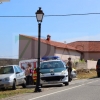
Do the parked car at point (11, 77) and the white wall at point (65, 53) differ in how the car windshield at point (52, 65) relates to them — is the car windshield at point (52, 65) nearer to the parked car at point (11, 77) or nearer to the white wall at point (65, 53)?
the parked car at point (11, 77)

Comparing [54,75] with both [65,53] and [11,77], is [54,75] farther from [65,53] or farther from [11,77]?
[65,53]

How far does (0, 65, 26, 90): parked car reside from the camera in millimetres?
18078

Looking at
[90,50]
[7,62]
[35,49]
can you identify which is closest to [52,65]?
[7,62]

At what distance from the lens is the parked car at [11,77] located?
1808 centimetres

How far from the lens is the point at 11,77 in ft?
59.9

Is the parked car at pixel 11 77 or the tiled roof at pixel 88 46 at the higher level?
the tiled roof at pixel 88 46

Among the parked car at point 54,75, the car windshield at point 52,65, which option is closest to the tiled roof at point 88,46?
the car windshield at point 52,65

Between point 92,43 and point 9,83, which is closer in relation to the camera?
point 9,83

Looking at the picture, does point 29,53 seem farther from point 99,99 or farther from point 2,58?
point 99,99

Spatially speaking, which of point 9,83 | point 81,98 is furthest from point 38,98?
point 9,83

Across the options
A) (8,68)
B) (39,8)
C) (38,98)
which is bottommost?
(38,98)

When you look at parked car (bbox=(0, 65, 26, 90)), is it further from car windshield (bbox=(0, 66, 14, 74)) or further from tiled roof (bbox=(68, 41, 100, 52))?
tiled roof (bbox=(68, 41, 100, 52))

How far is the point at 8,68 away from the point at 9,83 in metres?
1.75

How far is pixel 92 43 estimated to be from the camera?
73.8 metres
